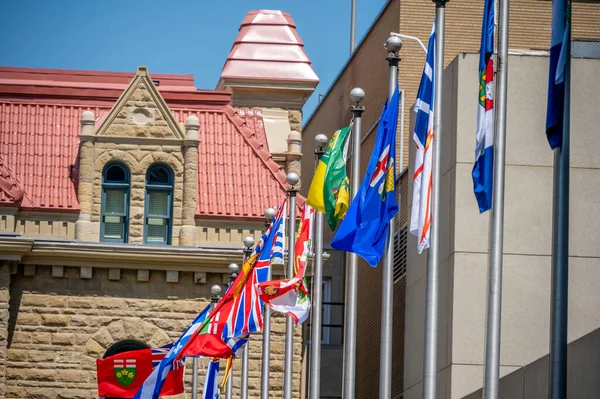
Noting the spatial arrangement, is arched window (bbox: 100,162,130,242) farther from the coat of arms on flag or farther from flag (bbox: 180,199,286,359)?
flag (bbox: 180,199,286,359)

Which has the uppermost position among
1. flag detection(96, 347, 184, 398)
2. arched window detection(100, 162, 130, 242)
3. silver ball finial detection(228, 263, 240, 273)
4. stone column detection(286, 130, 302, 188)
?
stone column detection(286, 130, 302, 188)

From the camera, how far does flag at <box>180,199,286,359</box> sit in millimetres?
32500

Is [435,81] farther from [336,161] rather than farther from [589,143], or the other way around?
[589,143]

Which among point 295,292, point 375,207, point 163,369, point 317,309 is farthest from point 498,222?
point 163,369

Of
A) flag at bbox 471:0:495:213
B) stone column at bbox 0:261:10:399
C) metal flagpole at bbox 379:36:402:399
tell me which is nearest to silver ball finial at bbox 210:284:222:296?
stone column at bbox 0:261:10:399

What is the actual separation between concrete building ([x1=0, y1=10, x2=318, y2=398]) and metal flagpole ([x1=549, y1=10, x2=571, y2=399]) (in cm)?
2270

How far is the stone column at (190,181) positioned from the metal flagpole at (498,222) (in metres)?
21.5

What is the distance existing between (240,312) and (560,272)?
45.7 ft

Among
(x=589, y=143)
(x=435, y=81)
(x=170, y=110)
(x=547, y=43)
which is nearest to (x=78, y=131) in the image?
(x=170, y=110)

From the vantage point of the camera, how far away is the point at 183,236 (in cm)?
4266

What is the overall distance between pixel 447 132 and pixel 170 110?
1112 cm

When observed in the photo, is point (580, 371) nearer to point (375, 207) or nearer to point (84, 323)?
point (375, 207)

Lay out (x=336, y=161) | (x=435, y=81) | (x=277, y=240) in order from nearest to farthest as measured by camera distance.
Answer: (x=435, y=81) → (x=336, y=161) → (x=277, y=240)

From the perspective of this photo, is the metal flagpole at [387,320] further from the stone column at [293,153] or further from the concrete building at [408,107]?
the stone column at [293,153]
